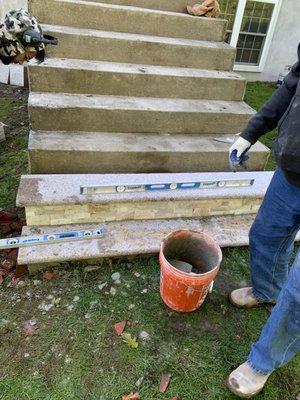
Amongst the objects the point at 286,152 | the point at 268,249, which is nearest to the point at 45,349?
the point at 268,249

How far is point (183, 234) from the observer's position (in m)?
2.34

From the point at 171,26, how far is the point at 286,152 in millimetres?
2635

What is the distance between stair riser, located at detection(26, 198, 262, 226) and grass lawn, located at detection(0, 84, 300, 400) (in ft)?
1.21

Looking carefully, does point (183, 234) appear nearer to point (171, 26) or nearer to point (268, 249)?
point (268, 249)

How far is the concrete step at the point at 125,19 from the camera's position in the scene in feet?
11.0

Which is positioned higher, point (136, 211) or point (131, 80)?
point (131, 80)

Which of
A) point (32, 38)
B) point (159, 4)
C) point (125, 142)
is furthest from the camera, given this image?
point (159, 4)

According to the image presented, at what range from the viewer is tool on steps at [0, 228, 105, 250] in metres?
2.45

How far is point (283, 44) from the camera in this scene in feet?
22.9

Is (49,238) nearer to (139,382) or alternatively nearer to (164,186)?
(164,186)

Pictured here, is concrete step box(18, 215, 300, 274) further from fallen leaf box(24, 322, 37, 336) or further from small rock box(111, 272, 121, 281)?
fallen leaf box(24, 322, 37, 336)

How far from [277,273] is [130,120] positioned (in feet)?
5.98

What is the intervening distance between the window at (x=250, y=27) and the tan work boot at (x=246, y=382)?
6.39m

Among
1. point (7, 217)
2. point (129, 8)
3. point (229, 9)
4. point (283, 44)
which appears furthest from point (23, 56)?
point (283, 44)
